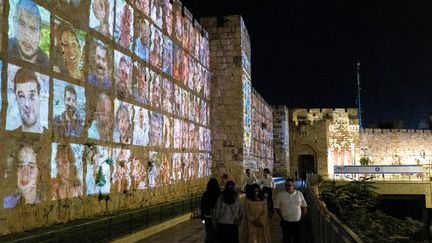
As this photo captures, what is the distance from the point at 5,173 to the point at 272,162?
32.9 metres

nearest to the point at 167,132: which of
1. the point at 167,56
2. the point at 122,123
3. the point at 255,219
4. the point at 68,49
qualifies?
the point at 167,56

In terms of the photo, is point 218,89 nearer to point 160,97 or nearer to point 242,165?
point 242,165

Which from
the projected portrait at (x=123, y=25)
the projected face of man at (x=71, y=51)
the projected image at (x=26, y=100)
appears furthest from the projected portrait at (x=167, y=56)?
the projected image at (x=26, y=100)

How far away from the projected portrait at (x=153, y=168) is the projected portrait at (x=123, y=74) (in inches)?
97.5

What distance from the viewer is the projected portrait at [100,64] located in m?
10.4

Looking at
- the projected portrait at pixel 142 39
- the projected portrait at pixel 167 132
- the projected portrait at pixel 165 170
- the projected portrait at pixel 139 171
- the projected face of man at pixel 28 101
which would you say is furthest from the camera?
the projected portrait at pixel 167 132

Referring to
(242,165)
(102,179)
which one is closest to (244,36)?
(242,165)

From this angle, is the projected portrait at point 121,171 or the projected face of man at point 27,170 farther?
the projected portrait at point 121,171

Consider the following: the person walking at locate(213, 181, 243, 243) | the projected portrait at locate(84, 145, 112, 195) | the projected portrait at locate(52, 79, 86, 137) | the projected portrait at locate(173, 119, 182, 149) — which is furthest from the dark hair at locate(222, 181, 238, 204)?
the projected portrait at locate(173, 119, 182, 149)

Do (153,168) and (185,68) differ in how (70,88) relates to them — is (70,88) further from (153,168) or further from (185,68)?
(185,68)

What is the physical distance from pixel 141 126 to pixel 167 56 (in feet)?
11.7

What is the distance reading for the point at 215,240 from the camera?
7.06 m

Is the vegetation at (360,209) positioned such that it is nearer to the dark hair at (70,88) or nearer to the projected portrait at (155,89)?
the projected portrait at (155,89)

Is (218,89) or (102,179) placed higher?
(218,89)
